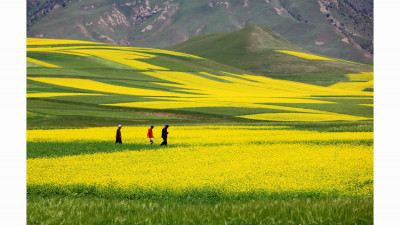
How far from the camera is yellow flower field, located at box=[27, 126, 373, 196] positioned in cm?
1608

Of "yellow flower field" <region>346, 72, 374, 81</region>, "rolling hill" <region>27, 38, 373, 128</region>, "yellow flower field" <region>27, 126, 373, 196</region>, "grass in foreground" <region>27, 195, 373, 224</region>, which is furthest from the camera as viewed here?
"yellow flower field" <region>346, 72, 374, 81</region>

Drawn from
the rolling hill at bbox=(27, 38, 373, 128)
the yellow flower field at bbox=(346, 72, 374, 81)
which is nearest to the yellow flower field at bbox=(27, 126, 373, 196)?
the rolling hill at bbox=(27, 38, 373, 128)

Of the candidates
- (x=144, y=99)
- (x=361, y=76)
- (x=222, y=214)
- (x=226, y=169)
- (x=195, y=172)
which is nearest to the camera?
(x=222, y=214)

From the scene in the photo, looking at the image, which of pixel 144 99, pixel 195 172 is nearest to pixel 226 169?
pixel 195 172

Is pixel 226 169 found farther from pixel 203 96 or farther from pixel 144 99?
pixel 203 96

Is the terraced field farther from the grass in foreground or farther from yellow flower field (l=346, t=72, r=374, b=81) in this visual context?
yellow flower field (l=346, t=72, r=374, b=81)

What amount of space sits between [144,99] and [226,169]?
174 ft

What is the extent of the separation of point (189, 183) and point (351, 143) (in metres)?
15.7

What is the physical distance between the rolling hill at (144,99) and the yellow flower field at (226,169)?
2459 cm

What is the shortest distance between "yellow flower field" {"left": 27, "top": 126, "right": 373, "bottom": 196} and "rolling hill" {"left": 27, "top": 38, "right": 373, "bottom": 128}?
24.6m

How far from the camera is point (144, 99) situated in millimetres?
71250

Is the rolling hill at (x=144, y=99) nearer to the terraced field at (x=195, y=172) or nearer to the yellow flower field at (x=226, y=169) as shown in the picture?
the terraced field at (x=195, y=172)
